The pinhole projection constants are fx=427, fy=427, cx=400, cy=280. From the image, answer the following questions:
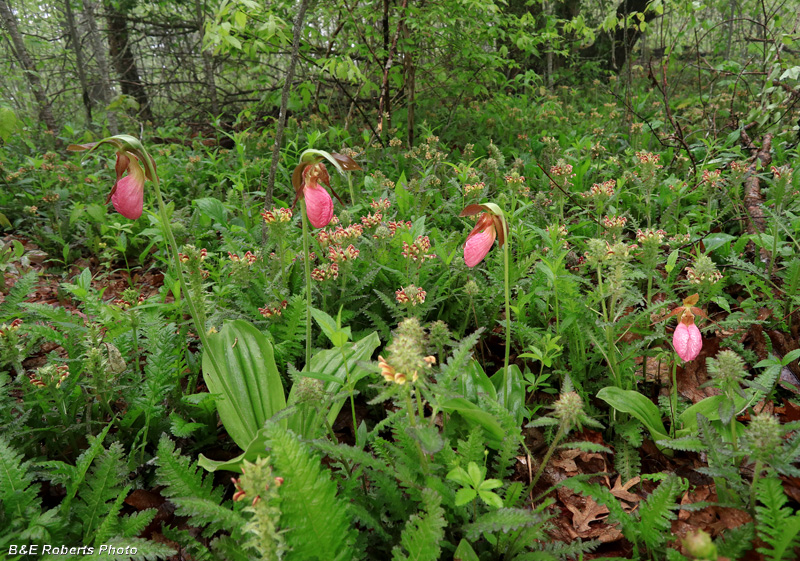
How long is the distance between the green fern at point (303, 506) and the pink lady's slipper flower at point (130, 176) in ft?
2.67

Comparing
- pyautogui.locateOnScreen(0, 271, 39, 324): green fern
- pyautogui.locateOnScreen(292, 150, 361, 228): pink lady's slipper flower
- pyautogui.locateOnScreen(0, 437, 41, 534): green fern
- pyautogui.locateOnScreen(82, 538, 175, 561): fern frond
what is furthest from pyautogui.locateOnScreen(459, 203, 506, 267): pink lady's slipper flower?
pyautogui.locateOnScreen(0, 271, 39, 324): green fern

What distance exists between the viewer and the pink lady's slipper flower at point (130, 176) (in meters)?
1.26

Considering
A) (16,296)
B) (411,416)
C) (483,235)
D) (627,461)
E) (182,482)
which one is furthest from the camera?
(16,296)

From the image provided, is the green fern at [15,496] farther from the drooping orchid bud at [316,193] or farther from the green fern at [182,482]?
the drooping orchid bud at [316,193]

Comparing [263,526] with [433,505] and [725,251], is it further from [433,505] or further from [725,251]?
[725,251]

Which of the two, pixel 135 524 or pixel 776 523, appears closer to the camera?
pixel 776 523

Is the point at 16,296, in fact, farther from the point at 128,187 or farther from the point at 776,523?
the point at 776,523

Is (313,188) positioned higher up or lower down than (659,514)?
higher up

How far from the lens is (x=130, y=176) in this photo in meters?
1.31

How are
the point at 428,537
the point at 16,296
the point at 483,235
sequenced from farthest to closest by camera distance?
the point at 16,296
the point at 483,235
the point at 428,537

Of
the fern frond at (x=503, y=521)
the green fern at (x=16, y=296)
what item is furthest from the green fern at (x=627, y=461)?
the green fern at (x=16, y=296)

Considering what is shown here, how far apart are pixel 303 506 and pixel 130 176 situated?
1.08 meters

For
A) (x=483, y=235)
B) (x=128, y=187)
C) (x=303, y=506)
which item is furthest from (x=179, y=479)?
(x=483, y=235)

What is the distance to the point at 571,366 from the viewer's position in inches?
75.6
